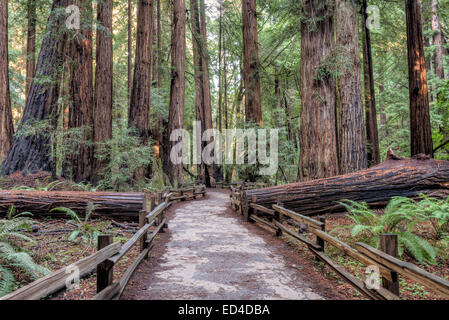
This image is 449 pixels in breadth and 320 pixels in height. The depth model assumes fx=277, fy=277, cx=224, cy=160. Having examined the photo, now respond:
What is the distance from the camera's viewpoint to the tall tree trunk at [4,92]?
10992mm

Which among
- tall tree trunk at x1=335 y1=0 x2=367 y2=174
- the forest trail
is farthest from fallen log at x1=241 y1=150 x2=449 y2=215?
the forest trail

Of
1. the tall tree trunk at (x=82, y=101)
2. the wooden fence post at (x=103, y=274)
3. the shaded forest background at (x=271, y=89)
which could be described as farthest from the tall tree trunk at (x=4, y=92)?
the wooden fence post at (x=103, y=274)

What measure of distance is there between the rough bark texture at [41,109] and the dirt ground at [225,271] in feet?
20.7

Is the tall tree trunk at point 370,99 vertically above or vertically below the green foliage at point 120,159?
above

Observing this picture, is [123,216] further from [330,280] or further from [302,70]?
[302,70]

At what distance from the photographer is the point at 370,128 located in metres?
13.2

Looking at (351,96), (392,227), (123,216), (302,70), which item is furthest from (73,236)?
(351,96)

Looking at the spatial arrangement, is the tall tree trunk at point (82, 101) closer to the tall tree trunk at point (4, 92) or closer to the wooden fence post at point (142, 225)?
the tall tree trunk at point (4, 92)

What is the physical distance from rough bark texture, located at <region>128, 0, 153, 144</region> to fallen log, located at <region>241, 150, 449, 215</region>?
6.95 meters

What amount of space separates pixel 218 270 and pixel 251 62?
13423 mm

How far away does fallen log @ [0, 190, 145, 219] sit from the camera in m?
6.88

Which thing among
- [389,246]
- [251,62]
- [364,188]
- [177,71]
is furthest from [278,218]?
[251,62]

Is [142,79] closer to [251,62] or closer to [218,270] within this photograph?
[251,62]
